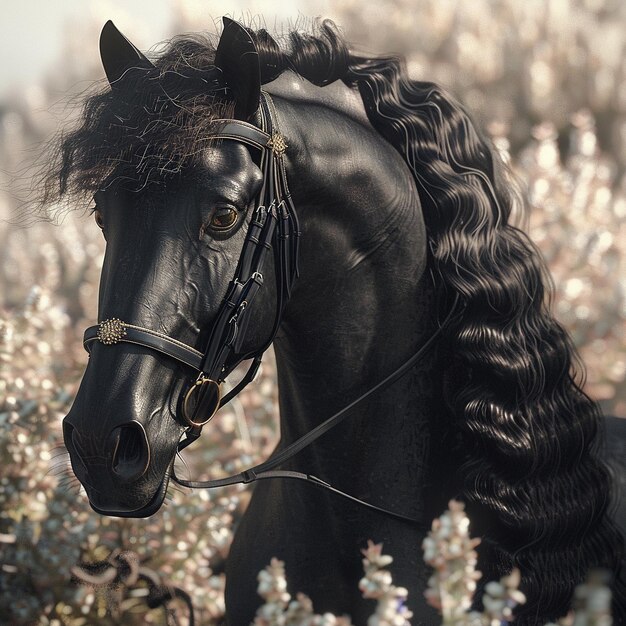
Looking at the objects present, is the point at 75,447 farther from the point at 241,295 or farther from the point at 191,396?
the point at 241,295

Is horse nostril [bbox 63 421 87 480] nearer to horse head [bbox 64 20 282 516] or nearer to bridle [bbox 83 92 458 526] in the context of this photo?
horse head [bbox 64 20 282 516]

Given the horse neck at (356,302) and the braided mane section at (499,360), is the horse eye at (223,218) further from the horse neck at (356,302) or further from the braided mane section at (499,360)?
the braided mane section at (499,360)

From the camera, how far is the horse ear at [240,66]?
179 centimetres

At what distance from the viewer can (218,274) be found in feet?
5.77

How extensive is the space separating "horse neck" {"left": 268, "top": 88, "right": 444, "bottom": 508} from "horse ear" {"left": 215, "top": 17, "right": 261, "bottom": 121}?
5.4 inches

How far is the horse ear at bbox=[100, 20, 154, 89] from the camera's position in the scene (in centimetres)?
200

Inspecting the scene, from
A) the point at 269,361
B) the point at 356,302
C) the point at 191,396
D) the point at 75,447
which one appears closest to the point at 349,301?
the point at 356,302

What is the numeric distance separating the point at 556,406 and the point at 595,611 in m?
0.79

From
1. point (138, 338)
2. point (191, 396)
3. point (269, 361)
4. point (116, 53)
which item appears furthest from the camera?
point (269, 361)

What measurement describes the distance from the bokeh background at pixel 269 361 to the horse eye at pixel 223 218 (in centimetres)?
59

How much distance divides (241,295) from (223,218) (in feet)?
0.54

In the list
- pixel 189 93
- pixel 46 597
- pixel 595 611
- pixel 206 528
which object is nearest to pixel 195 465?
pixel 206 528

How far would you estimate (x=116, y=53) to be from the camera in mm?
2039

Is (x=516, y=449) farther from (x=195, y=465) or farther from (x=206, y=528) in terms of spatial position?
(x=195, y=465)
